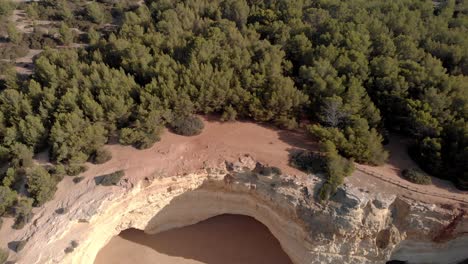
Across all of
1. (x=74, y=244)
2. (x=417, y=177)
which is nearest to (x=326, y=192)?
(x=417, y=177)

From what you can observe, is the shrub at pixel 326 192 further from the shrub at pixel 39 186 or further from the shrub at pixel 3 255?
the shrub at pixel 3 255

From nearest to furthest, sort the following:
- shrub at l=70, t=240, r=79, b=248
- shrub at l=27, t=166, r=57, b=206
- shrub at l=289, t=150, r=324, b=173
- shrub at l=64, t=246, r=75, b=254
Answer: shrub at l=64, t=246, r=75, b=254 < shrub at l=70, t=240, r=79, b=248 < shrub at l=27, t=166, r=57, b=206 < shrub at l=289, t=150, r=324, b=173

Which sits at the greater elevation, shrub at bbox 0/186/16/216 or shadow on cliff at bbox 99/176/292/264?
shrub at bbox 0/186/16/216

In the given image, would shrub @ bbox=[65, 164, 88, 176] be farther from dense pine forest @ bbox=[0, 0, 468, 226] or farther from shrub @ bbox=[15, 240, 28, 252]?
shrub @ bbox=[15, 240, 28, 252]

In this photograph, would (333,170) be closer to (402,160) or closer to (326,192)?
(326,192)

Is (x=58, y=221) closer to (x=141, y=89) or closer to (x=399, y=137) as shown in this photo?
(x=141, y=89)

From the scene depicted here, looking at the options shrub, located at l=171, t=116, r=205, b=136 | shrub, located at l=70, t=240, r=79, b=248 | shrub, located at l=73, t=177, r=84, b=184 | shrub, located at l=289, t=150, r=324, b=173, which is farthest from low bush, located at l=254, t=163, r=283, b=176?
shrub, located at l=70, t=240, r=79, b=248
